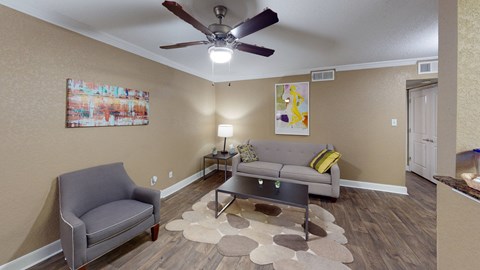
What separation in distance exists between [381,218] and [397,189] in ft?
4.26

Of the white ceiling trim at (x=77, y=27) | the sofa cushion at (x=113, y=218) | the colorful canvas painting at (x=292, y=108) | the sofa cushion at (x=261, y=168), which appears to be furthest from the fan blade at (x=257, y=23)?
the colorful canvas painting at (x=292, y=108)

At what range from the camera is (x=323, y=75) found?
3.81m

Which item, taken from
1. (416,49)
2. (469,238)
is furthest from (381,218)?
(416,49)

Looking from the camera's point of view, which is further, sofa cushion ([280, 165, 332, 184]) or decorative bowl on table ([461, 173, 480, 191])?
sofa cushion ([280, 165, 332, 184])

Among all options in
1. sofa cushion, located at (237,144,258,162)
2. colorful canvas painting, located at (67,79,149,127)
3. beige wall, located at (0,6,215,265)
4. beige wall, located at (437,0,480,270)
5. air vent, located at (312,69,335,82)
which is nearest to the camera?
beige wall, located at (437,0,480,270)

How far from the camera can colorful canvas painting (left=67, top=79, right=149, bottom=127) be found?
2.06m

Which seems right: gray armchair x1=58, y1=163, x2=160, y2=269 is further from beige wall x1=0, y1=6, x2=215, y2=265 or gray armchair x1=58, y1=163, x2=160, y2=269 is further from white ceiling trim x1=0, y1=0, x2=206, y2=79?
white ceiling trim x1=0, y1=0, x2=206, y2=79

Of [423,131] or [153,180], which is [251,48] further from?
[423,131]

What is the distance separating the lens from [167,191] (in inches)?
131

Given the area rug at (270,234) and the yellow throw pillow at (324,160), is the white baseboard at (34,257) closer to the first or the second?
the area rug at (270,234)

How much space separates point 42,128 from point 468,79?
3.38 metres

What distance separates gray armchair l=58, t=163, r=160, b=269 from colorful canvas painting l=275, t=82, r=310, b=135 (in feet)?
9.97

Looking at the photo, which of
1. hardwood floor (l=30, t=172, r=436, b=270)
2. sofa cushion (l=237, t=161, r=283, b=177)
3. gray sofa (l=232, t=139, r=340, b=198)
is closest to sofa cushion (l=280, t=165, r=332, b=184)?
gray sofa (l=232, t=139, r=340, b=198)

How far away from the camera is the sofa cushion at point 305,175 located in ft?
10.0
